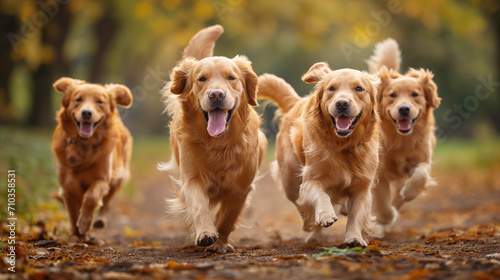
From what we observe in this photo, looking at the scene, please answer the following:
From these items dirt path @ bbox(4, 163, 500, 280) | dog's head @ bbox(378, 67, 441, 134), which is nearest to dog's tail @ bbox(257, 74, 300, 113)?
dog's head @ bbox(378, 67, 441, 134)

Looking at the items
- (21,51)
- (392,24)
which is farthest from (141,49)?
(392,24)

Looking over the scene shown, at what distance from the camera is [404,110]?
6.41 meters

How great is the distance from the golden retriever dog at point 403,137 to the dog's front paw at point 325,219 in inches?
77.7

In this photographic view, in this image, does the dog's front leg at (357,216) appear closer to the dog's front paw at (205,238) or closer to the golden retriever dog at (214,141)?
the golden retriever dog at (214,141)

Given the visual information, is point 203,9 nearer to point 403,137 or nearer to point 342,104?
point 403,137

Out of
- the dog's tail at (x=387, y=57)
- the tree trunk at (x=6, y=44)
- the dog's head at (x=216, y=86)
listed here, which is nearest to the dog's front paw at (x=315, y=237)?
the dog's head at (x=216, y=86)

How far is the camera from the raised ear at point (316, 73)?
18.5 ft

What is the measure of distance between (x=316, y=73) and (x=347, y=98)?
695mm

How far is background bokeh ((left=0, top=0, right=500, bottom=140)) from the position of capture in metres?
17.5

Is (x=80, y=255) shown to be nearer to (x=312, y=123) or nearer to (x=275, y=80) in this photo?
(x=312, y=123)

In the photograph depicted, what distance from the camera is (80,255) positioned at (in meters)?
4.89

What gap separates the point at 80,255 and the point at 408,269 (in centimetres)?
275

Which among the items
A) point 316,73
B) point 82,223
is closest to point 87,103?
point 82,223

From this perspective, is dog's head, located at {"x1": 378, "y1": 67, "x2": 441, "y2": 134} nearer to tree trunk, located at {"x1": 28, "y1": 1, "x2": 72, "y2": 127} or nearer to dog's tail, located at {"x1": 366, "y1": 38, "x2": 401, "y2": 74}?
dog's tail, located at {"x1": 366, "y1": 38, "x2": 401, "y2": 74}
